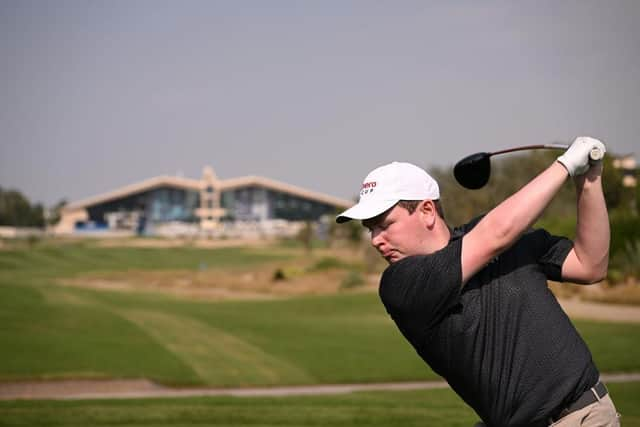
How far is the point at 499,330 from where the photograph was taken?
2.99m

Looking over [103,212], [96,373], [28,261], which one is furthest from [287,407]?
[103,212]

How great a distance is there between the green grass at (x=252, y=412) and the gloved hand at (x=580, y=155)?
8010mm

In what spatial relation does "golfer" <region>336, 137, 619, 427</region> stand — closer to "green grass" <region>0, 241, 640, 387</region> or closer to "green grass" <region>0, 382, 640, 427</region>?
"green grass" <region>0, 382, 640, 427</region>

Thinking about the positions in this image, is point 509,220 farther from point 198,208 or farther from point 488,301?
point 198,208

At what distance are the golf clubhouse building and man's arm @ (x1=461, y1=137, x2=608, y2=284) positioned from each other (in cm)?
13742

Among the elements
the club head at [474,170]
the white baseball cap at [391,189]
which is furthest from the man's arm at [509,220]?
the club head at [474,170]

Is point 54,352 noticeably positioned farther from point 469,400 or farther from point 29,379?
point 469,400

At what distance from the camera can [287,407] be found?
1259cm

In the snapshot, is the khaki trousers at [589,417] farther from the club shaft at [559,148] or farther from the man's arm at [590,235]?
the club shaft at [559,148]

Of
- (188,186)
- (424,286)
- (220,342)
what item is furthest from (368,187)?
(188,186)

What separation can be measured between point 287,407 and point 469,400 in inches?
378

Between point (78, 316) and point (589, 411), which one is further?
point (78, 316)

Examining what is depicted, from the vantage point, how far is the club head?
3.34m

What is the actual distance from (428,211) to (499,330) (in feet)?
1.46
